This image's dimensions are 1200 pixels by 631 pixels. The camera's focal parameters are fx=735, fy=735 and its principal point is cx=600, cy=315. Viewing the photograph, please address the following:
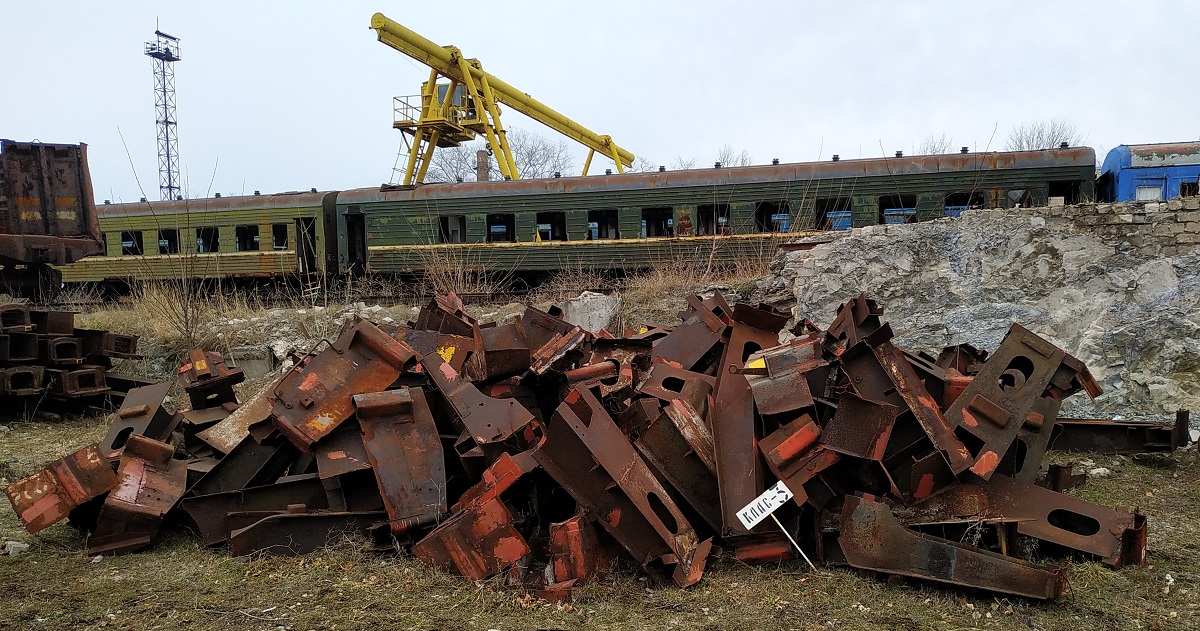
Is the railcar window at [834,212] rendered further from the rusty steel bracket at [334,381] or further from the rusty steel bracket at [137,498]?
the rusty steel bracket at [137,498]

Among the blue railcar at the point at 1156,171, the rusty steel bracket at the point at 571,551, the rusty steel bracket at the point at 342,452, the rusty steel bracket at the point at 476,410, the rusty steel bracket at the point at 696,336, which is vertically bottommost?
the rusty steel bracket at the point at 571,551

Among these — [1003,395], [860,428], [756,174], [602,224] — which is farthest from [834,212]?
[860,428]

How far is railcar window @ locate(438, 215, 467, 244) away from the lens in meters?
15.5

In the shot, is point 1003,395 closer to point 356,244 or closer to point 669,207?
point 669,207

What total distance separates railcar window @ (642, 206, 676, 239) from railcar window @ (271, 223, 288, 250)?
27.8 ft

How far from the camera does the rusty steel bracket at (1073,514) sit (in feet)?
9.85

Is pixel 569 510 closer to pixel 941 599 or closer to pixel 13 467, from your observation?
pixel 941 599

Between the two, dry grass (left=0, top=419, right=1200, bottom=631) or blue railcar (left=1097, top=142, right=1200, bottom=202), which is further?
blue railcar (left=1097, top=142, right=1200, bottom=202)

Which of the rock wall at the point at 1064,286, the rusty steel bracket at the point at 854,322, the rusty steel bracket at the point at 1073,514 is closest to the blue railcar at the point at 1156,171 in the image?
the rock wall at the point at 1064,286

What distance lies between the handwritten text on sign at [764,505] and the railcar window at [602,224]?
11.6 metres

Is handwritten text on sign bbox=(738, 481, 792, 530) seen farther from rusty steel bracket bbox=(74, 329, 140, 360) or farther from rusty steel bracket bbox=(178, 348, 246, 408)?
rusty steel bracket bbox=(74, 329, 140, 360)

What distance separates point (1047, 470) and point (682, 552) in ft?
7.47

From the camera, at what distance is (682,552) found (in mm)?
2906

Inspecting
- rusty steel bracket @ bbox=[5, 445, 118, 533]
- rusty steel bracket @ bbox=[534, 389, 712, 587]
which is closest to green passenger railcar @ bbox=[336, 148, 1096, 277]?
rusty steel bracket @ bbox=[534, 389, 712, 587]
